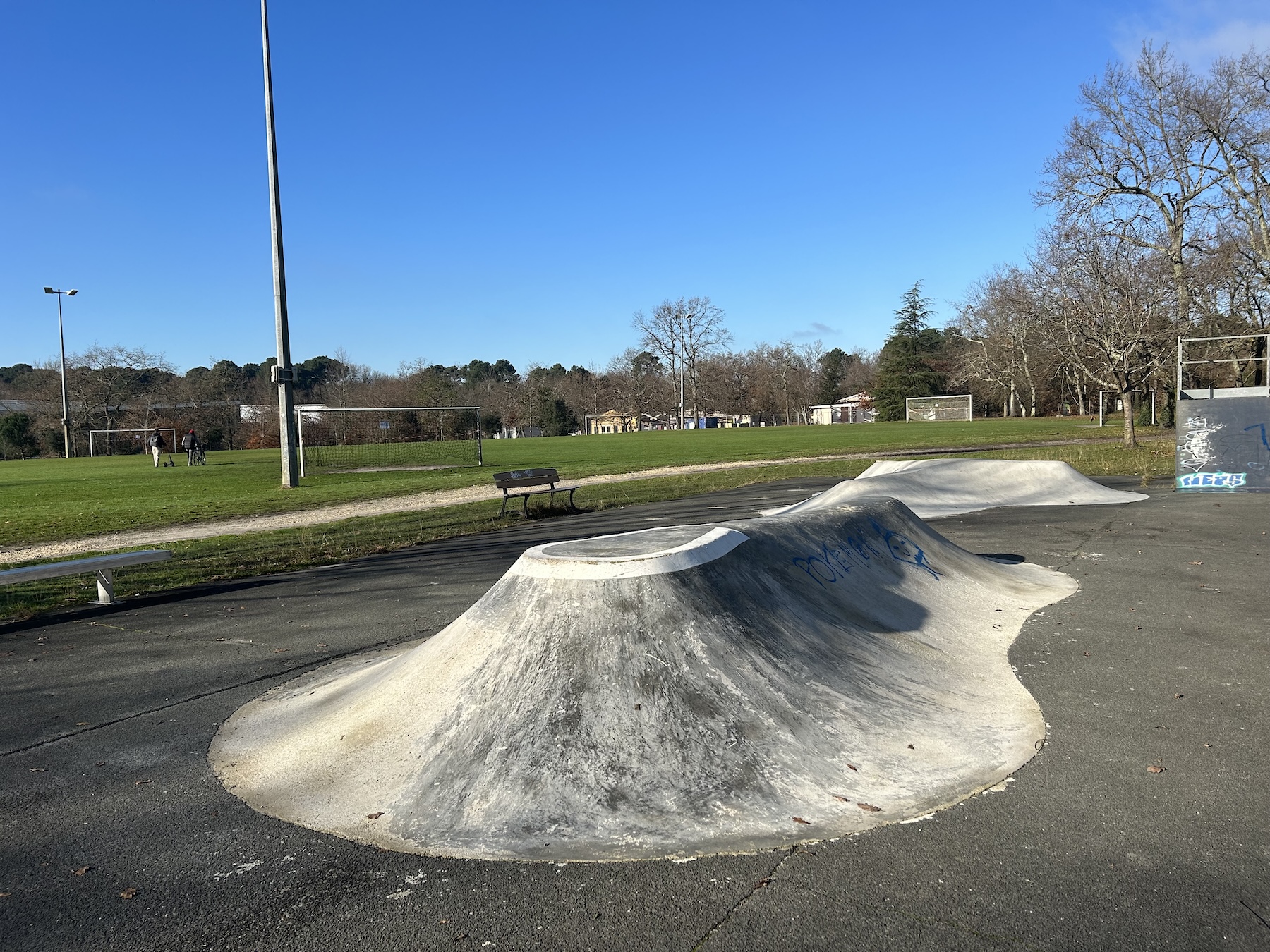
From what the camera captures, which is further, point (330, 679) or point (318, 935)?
point (330, 679)

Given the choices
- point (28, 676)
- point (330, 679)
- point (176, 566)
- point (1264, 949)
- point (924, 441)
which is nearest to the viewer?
point (1264, 949)

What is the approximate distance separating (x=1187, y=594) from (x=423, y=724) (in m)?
6.94

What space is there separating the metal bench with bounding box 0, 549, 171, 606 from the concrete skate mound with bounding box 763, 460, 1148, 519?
964 centimetres

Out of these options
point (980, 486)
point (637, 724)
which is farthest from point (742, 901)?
point (980, 486)

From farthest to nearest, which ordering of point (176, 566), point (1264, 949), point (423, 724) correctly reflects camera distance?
point (176, 566)
point (423, 724)
point (1264, 949)

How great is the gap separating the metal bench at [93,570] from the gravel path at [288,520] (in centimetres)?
406

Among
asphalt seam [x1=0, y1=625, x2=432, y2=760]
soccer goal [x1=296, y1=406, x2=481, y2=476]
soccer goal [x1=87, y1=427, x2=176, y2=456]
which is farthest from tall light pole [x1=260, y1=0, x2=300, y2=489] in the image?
soccer goal [x1=87, y1=427, x2=176, y2=456]

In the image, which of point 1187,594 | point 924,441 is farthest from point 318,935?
point 924,441

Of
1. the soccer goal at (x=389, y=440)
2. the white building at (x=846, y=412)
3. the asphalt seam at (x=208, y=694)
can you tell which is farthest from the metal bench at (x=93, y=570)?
the white building at (x=846, y=412)

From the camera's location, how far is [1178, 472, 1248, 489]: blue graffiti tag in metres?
16.5

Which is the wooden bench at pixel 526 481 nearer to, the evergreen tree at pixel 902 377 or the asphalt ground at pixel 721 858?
the asphalt ground at pixel 721 858

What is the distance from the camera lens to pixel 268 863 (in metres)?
3.58

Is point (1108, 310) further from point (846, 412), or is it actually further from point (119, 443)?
point (846, 412)

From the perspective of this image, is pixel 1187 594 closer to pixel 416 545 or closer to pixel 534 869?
pixel 534 869
